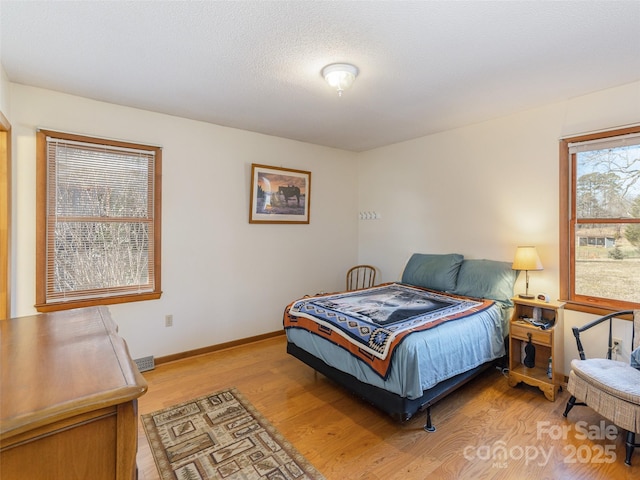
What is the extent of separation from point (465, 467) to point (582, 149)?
2.75 m

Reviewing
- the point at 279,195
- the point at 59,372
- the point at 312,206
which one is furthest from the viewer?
the point at 312,206

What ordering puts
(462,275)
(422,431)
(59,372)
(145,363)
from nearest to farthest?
(59,372) → (422,431) → (145,363) → (462,275)

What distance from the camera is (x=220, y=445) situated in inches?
80.7

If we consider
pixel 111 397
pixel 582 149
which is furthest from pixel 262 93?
pixel 582 149

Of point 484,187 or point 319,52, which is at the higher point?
point 319,52

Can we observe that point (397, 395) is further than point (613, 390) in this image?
Yes

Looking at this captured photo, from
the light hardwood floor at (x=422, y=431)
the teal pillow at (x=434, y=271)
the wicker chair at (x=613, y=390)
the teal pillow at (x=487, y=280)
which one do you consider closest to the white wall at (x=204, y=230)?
the light hardwood floor at (x=422, y=431)

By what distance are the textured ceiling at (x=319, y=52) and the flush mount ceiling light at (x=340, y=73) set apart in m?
0.05

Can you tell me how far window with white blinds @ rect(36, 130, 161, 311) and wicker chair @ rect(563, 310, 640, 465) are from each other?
11.8 feet

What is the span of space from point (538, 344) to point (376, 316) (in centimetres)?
150

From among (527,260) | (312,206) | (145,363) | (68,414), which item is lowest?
(145,363)

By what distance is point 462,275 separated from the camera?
3.41 m

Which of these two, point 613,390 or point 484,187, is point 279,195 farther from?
point 613,390

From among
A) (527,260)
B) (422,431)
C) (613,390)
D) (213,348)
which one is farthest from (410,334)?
(213,348)
